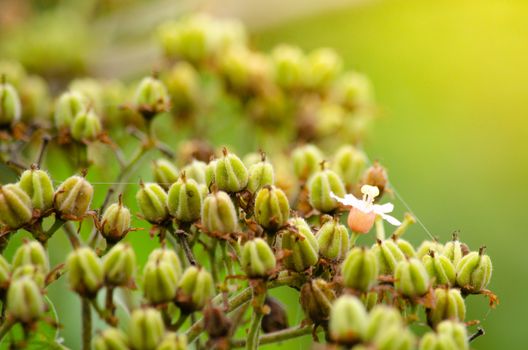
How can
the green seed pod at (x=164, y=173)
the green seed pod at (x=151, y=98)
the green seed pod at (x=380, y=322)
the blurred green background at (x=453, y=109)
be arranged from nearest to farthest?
the green seed pod at (x=380, y=322)
the green seed pod at (x=164, y=173)
the green seed pod at (x=151, y=98)
the blurred green background at (x=453, y=109)

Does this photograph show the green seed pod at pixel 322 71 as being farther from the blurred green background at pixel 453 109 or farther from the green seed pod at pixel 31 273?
the green seed pod at pixel 31 273

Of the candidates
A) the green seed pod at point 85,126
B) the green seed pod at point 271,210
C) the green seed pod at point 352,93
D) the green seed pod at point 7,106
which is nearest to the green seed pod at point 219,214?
the green seed pod at point 271,210

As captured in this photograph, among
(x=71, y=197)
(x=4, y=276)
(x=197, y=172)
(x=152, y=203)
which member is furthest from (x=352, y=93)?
(x=4, y=276)

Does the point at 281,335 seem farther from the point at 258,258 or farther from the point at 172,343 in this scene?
the point at 172,343

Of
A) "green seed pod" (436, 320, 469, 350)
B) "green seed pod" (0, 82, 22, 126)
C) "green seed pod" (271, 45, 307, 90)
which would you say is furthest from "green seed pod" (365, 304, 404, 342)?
"green seed pod" (271, 45, 307, 90)

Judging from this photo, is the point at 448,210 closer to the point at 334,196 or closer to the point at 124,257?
the point at 334,196

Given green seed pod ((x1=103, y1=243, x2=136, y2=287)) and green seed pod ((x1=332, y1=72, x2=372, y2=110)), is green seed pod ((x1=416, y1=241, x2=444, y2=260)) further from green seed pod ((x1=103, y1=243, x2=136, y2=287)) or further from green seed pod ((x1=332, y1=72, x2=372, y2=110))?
green seed pod ((x1=332, y1=72, x2=372, y2=110))

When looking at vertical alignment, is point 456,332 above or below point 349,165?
below
